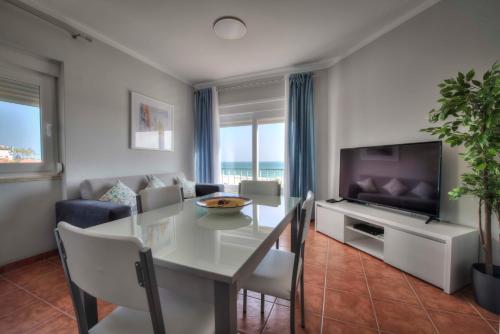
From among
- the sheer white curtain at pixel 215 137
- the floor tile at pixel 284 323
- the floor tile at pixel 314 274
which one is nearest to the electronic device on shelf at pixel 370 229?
the floor tile at pixel 314 274

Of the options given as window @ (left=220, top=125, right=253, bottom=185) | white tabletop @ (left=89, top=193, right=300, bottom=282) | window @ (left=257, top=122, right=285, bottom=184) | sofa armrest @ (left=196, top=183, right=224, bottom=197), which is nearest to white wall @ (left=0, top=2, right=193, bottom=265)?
sofa armrest @ (left=196, top=183, right=224, bottom=197)

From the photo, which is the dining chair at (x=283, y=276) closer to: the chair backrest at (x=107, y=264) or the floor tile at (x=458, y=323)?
the chair backrest at (x=107, y=264)

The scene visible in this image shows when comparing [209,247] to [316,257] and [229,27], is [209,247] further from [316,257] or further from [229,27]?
[229,27]

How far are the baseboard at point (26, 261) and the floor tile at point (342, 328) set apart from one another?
279 cm

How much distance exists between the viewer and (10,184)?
198 cm

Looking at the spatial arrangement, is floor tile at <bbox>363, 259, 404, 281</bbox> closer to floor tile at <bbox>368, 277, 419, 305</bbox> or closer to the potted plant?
floor tile at <bbox>368, 277, 419, 305</bbox>

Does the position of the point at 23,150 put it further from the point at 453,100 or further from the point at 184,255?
the point at 453,100

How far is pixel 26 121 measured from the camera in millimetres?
2125

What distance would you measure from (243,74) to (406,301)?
369 centimetres

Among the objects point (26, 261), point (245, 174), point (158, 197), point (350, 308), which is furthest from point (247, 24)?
point (26, 261)

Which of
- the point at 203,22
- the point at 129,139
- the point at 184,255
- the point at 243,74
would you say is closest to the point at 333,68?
the point at 243,74

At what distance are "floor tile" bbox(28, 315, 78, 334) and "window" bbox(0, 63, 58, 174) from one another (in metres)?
1.56

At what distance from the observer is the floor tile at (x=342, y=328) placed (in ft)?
4.19

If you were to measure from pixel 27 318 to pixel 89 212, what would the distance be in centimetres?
80
